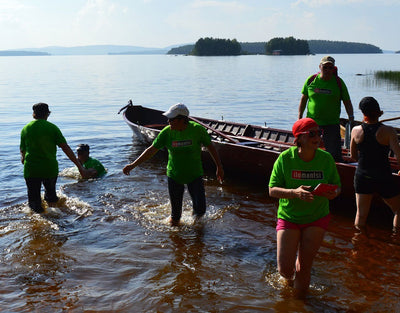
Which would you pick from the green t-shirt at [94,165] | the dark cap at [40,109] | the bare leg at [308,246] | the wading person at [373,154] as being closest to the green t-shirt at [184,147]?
the dark cap at [40,109]

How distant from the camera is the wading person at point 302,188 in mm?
4789

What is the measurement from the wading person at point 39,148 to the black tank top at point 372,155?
16.0ft

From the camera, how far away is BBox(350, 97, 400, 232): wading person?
6414mm

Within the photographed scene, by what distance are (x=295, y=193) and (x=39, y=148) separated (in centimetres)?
486

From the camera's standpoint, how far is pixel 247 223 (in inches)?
351

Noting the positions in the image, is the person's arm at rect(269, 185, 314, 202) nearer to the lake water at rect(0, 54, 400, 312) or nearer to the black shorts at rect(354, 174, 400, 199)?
→ the lake water at rect(0, 54, 400, 312)

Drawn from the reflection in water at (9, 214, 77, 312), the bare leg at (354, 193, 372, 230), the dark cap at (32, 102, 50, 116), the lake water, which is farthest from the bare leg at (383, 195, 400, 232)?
the dark cap at (32, 102, 50, 116)

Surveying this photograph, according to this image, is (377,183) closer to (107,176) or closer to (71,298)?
(71,298)

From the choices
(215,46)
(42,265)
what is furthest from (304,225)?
(215,46)

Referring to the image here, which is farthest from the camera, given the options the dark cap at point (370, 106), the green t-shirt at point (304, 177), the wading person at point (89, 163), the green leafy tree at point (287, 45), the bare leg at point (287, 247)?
the green leafy tree at point (287, 45)

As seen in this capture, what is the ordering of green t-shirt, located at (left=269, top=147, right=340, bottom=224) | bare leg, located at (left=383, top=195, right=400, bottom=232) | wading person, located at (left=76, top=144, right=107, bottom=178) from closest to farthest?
green t-shirt, located at (left=269, top=147, right=340, bottom=224), bare leg, located at (left=383, top=195, right=400, bottom=232), wading person, located at (left=76, top=144, right=107, bottom=178)

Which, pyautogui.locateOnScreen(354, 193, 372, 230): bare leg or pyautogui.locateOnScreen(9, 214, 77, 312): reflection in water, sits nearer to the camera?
pyautogui.locateOnScreen(9, 214, 77, 312): reflection in water

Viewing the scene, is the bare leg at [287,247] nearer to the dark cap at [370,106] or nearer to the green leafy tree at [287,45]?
the dark cap at [370,106]

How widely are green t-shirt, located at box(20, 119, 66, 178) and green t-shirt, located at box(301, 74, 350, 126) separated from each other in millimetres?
4658
